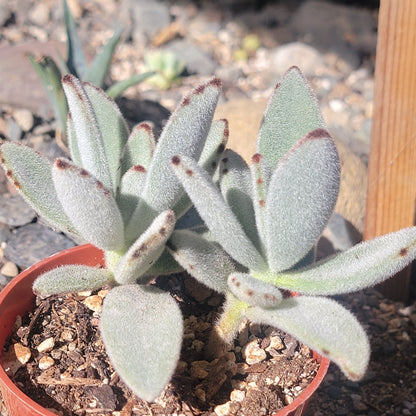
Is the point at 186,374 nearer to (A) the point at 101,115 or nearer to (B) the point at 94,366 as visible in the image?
(B) the point at 94,366

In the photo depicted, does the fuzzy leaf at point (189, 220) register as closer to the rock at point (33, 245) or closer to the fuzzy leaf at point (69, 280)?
the fuzzy leaf at point (69, 280)

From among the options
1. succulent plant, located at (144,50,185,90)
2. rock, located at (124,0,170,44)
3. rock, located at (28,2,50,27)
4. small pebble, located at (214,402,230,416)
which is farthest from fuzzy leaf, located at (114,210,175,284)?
rock, located at (28,2,50,27)

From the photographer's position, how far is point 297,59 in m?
3.59

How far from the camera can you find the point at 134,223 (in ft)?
3.70

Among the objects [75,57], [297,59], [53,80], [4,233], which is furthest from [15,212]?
[297,59]

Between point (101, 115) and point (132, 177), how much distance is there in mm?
203

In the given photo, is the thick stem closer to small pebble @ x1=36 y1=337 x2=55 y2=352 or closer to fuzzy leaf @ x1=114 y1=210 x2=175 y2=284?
fuzzy leaf @ x1=114 y1=210 x2=175 y2=284

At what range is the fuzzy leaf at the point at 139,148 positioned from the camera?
1.24 metres

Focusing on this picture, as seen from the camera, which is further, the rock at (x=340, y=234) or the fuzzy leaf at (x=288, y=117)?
the rock at (x=340, y=234)

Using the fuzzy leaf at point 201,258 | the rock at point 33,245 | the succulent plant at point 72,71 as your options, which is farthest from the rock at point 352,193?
the fuzzy leaf at point 201,258

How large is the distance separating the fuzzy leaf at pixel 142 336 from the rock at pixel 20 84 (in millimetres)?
1851

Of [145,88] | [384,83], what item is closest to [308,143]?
[384,83]

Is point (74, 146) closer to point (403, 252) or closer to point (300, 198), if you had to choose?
point (300, 198)

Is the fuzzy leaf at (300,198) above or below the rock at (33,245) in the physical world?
above
